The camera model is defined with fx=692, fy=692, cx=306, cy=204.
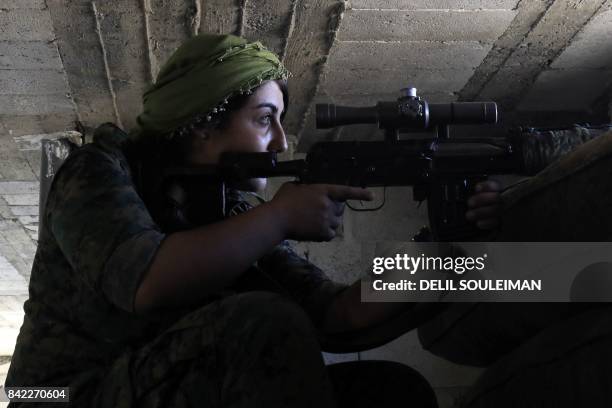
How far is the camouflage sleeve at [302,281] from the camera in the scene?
1239 millimetres

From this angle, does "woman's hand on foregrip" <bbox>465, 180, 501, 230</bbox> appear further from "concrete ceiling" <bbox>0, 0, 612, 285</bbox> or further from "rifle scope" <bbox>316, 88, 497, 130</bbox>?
"concrete ceiling" <bbox>0, 0, 612, 285</bbox>

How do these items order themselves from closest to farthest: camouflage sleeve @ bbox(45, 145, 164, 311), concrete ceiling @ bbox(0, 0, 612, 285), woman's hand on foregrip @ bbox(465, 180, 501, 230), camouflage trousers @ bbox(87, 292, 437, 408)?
camouflage trousers @ bbox(87, 292, 437, 408) → camouflage sleeve @ bbox(45, 145, 164, 311) → woman's hand on foregrip @ bbox(465, 180, 501, 230) → concrete ceiling @ bbox(0, 0, 612, 285)

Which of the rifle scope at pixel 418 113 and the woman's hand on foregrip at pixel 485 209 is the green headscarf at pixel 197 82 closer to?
the rifle scope at pixel 418 113

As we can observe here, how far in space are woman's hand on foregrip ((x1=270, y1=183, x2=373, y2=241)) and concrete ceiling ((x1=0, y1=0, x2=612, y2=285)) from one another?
119 cm

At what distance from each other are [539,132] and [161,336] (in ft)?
2.25

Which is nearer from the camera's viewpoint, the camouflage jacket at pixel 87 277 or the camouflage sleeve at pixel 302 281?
the camouflage jacket at pixel 87 277

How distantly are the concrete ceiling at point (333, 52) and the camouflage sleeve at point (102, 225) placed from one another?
1.18 m

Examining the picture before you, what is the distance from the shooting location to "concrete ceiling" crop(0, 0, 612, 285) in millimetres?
2139

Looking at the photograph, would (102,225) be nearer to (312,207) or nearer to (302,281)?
(312,207)

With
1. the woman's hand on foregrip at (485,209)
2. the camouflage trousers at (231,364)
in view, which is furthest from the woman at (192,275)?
the woman's hand on foregrip at (485,209)

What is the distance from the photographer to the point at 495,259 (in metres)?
1.03

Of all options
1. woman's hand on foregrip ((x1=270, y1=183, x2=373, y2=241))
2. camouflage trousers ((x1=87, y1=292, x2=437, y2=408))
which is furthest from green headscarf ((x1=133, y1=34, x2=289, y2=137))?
camouflage trousers ((x1=87, y1=292, x2=437, y2=408))

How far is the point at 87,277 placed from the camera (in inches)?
37.0

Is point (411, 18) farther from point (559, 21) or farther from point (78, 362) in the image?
point (78, 362)
